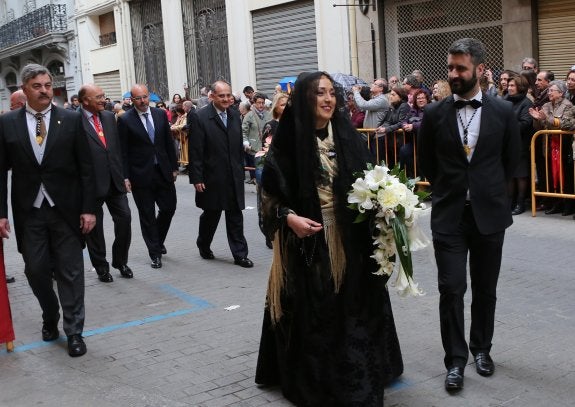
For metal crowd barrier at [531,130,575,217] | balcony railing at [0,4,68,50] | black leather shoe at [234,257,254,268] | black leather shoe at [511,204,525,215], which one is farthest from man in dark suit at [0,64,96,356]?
balcony railing at [0,4,68,50]

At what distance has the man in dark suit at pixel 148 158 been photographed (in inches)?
336

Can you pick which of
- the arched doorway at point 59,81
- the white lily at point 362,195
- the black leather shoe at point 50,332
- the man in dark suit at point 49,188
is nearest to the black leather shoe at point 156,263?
the black leather shoe at point 50,332

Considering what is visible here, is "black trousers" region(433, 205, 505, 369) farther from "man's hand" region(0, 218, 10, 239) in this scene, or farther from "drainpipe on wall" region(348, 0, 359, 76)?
"drainpipe on wall" region(348, 0, 359, 76)

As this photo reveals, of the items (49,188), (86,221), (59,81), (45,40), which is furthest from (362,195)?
(59,81)

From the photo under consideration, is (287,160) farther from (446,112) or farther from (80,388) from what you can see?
(80,388)

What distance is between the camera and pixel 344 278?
4.46m

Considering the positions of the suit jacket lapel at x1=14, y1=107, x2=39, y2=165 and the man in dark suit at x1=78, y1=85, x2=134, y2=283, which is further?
the man in dark suit at x1=78, y1=85, x2=134, y2=283

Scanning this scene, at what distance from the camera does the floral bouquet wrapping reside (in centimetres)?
427

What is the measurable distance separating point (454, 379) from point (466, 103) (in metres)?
1.67

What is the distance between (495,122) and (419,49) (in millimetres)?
12125

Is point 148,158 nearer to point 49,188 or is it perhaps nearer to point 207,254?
point 207,254

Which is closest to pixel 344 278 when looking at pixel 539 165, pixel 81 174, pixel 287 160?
pixel 287 160

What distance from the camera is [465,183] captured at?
4676 millimetres

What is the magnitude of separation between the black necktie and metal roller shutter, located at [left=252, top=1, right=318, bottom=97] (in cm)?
1415
